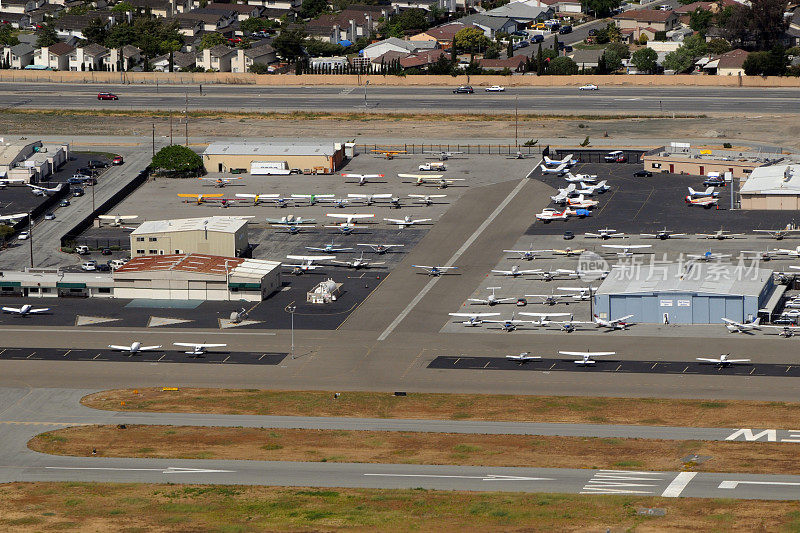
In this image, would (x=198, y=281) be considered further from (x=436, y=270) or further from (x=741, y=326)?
(x=741, y=326)

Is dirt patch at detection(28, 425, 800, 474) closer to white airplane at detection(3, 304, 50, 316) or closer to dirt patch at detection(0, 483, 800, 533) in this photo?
dirt patch at detection(0, 483, 800, 533)

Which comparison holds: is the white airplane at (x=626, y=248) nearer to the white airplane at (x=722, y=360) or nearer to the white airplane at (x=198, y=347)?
the white airplane at (x=722, y=360)

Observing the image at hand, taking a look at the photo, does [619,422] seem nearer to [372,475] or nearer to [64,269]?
[372,475]

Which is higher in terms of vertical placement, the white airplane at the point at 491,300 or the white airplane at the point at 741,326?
the white airplane at the point at 491,300

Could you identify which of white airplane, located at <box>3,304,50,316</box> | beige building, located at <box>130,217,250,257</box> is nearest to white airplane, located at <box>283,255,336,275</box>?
beige building, located at <box>130,217,250,257</box>

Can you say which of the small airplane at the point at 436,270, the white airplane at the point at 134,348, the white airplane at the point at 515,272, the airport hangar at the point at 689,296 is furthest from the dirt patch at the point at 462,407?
the small airplane at the point at 436,270
